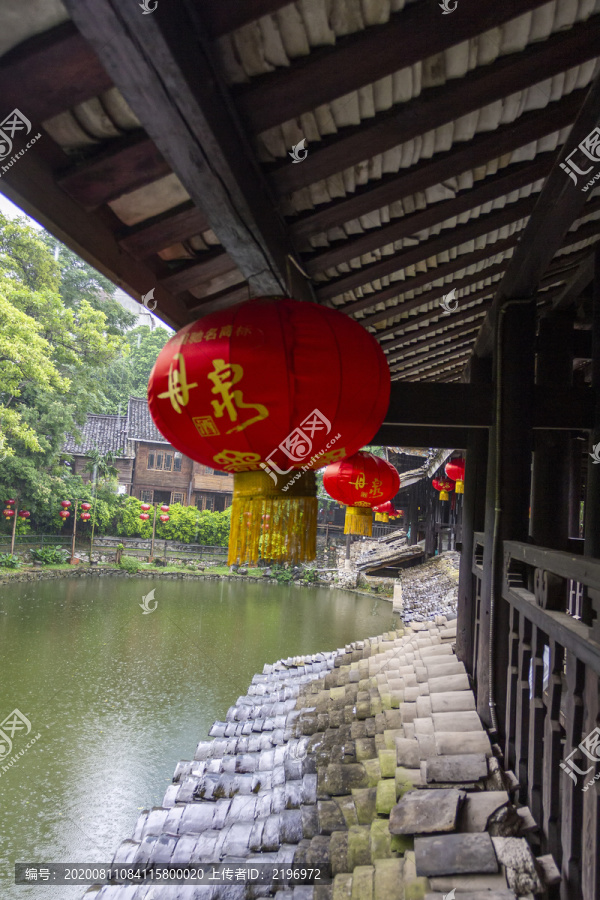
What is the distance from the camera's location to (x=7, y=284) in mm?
17375

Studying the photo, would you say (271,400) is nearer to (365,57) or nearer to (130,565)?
(365,57)

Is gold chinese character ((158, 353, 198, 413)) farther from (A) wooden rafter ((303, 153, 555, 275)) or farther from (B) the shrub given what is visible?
(B) the shrub

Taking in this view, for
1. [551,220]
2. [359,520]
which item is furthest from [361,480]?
[551,220]

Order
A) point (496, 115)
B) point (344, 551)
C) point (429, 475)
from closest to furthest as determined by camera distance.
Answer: point (496, 115) < point (429, 475) < point (344, 551)

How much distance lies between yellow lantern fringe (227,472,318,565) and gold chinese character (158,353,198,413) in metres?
0.42

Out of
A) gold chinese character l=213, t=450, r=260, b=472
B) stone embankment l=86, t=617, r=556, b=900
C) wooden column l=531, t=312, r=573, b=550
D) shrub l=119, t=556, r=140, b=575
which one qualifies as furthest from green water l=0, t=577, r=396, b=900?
wooden column l=531, t=312, r=573, b=550

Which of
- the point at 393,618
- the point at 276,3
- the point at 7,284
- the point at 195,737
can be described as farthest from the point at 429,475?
the point at 7,284

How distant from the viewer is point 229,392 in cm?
190

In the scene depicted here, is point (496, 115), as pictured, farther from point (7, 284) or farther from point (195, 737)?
point (7, 284)

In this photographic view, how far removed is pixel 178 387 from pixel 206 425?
0.17m

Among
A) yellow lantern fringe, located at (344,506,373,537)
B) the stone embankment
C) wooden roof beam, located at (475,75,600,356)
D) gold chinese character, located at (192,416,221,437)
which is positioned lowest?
the stone embankment

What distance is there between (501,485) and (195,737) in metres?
5.94

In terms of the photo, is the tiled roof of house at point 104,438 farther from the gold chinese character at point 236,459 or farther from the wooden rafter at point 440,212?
the gold chinese character at point 236,459

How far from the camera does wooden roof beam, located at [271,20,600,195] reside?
2.05 meters
